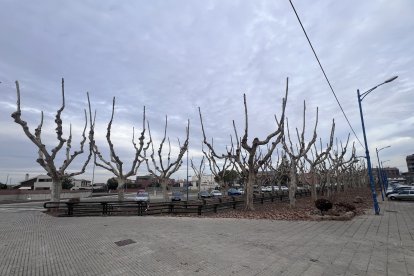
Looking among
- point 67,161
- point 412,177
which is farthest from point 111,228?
point 412,177

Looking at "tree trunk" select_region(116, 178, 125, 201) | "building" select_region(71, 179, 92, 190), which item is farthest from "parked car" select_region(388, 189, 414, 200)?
"building" select_region(71, 179, 92, 190)

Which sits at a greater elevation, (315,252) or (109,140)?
(109,140)

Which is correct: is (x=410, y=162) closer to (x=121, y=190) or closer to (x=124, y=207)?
(x=121, y=190)

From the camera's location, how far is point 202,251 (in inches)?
322

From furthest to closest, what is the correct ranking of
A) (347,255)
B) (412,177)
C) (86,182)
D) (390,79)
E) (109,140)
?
(86,182) < (412,177) < (109,140) < (390,79) < (347,255)

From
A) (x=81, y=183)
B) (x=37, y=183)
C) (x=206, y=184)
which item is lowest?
(x=206, y=184)

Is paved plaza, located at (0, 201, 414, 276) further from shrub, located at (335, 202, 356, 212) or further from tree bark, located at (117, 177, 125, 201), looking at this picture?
tree bark, located at (117, 177, 125, 201)

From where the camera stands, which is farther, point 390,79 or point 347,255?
point 390,79

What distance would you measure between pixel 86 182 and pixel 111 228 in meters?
122

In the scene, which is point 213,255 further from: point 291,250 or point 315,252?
point 315,252

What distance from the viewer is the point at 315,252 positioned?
26.9 ft

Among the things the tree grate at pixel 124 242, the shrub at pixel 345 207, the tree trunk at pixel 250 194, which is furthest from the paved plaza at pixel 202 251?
the tree trunk at pixel 250 194

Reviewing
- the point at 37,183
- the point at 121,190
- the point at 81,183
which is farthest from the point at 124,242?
the point at 81,183

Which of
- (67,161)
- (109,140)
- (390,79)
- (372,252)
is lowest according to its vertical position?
(372,252)
